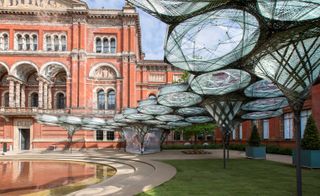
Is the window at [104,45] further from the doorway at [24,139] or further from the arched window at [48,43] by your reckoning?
the doorway at [24,139]

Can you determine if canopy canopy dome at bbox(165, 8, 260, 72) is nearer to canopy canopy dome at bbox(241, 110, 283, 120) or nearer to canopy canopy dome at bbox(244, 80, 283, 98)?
canopy canopy dome at bbox(244, 80, 283, 98)

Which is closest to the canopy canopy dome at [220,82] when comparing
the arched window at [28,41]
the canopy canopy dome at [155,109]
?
the canopy canopy dome at [155,109]

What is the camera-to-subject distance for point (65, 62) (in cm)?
5381

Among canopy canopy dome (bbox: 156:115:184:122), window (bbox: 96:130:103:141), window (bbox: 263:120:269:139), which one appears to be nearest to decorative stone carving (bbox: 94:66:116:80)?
window (bbox: 96:130:103:141)

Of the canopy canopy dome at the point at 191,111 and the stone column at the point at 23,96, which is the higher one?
the stone column at the point at 23,96

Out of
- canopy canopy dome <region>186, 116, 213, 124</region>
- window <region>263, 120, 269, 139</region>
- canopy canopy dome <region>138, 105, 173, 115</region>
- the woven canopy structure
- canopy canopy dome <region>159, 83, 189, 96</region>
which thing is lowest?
window <region>263, 120, 269, 139</region>

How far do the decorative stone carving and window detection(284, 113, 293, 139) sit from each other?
93.8 feet

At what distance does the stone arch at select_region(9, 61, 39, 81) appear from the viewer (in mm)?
52938

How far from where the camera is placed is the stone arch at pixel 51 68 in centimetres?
5328

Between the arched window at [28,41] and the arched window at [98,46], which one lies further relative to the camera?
the arched window at [98,46]

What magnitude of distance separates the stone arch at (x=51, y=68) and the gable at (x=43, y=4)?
920 cm

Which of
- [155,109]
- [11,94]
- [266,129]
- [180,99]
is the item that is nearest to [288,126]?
[266,129]

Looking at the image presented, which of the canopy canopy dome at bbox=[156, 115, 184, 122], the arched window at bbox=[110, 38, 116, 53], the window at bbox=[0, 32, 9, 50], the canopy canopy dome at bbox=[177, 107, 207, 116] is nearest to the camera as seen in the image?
the canopy canopy dome at bbox=[177, 107, 207, 116]

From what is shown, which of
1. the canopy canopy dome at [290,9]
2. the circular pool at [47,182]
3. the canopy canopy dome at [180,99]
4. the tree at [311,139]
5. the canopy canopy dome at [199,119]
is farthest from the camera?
the canopy canopy dome at [199,119]
